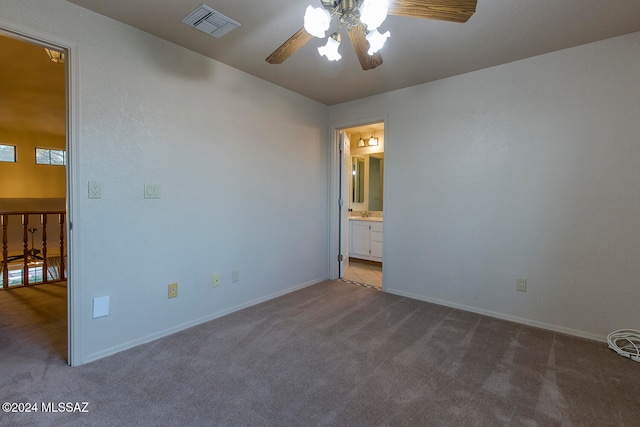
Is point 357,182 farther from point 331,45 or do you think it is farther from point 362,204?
point 331,45

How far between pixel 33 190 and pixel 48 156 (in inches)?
33.6

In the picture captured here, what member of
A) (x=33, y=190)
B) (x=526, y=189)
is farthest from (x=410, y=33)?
(x=33, y=190)

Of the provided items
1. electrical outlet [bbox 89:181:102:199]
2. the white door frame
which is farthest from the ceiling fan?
electrical outlet [bbox 89:181:102:199]

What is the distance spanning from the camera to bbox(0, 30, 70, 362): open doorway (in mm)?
2418

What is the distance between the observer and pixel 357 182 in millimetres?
5852

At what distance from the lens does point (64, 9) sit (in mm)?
1875

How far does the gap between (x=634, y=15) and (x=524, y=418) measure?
2.64 meters

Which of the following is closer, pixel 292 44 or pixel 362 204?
pixel 292 44

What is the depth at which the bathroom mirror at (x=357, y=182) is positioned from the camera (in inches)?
227

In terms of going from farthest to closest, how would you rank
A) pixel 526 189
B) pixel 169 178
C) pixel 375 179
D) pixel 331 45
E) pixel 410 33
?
pixel 375 179
pixel 526 189
pixel 169 178
pixel 410 33
pixel 331 45

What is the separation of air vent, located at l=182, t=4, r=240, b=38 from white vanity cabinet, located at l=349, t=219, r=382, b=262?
3653 mm

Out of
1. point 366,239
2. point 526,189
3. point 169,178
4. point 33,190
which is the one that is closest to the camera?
point 169,178

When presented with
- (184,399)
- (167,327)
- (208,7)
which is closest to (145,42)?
(208,7)

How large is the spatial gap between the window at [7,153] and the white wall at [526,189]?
8009mm
